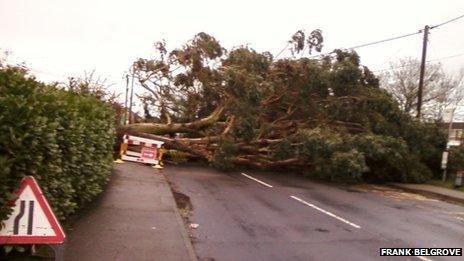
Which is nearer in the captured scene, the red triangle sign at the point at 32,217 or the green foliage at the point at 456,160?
the red triangle sign at the point at 32,217

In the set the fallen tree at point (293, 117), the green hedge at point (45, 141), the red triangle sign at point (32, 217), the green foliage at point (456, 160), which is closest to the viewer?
the red triangle sign at point (32, 217)

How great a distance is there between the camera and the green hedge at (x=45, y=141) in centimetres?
492

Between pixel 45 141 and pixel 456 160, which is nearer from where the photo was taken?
pixel 45 141

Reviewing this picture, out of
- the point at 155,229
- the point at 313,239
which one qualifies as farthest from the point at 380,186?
the point at 155,229

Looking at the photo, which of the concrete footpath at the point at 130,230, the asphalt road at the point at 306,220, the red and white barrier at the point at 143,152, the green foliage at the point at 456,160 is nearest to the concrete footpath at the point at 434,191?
the asphalt road at the point at 306,220

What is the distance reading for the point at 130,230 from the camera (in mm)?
8586

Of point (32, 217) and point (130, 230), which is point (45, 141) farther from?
point (130, 230)

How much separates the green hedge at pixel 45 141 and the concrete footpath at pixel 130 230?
0.52m

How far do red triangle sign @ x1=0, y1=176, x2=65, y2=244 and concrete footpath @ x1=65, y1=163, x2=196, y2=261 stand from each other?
208cm

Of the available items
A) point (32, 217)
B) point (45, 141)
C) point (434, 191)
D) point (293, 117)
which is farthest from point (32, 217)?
point (293, 117)

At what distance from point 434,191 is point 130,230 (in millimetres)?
14169

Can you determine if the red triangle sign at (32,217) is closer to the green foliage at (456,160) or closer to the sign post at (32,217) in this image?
the sign post at (32,217)

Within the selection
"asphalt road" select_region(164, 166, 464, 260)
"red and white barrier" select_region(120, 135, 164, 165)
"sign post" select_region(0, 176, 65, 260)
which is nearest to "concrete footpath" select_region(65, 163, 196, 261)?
→ "asphalt road" select_region(164, 166, 464, 260)

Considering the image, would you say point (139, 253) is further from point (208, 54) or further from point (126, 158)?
point (208, 54)
